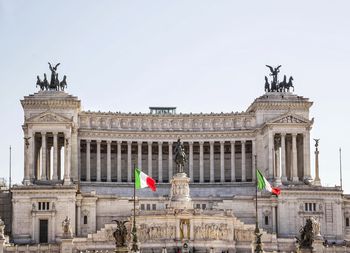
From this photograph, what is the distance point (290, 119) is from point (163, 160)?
74.7 ft

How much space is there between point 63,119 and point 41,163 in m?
7.74

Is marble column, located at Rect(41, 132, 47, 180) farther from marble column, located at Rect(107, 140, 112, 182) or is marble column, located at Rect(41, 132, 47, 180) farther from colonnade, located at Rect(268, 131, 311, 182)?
colonnade, located at Rect(268, 131, 311, 182)

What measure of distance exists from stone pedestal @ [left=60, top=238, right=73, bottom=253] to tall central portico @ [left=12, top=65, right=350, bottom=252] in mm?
1779

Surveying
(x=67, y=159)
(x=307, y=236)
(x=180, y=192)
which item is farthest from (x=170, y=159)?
(x=307, y=236)

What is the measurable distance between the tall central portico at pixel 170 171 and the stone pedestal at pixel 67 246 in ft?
5.84

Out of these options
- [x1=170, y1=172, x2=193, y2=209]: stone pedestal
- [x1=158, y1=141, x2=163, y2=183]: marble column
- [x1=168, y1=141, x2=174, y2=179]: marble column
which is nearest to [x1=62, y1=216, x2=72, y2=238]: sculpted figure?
[x1=170, y1=172, x2=193, y2=209]: stone pedestal

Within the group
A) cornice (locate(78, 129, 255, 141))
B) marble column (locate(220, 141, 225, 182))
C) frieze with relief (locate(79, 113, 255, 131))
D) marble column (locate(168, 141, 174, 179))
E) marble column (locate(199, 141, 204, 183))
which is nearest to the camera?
cornice (locate(78, 129, 255, 141))

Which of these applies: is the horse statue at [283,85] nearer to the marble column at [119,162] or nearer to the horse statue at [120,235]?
the marble column at [119,162]

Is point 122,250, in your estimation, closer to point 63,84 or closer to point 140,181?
point 140,181

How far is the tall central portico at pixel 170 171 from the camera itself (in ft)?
409

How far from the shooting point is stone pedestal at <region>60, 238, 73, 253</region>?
117m

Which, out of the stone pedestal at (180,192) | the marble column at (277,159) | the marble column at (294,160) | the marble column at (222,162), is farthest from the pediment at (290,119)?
the stone pedestal at (180,192)

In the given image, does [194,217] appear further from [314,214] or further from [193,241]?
[314,214]

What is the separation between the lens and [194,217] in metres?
122
